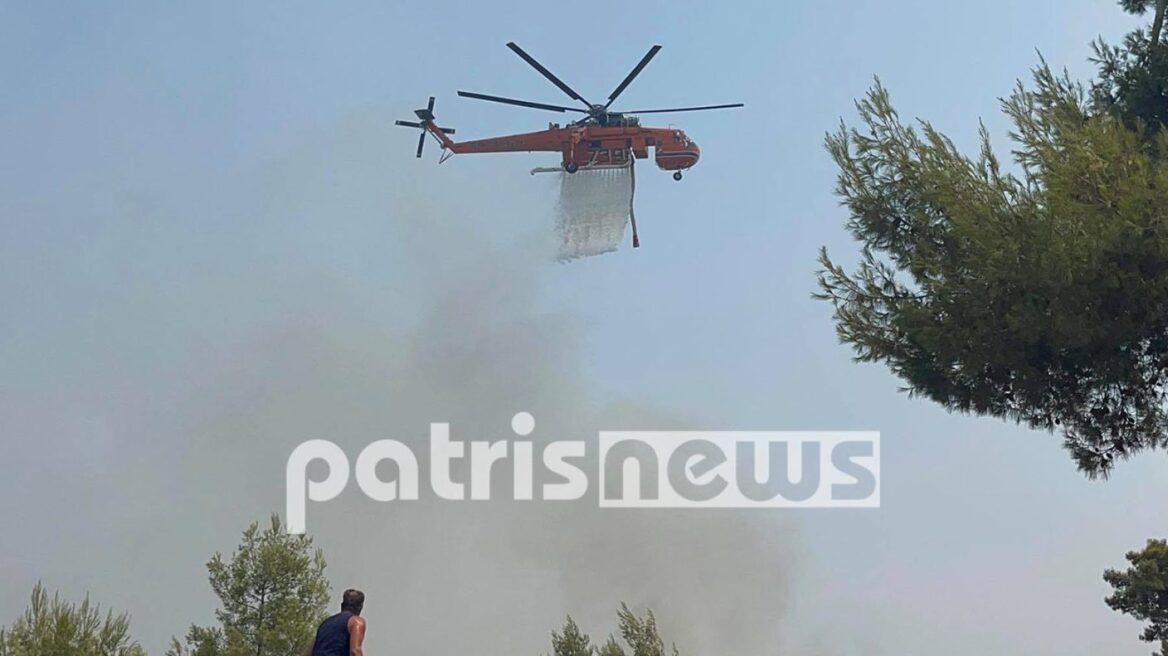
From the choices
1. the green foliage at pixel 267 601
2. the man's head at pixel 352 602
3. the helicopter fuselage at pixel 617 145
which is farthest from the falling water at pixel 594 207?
the man's head at pixel 352 602


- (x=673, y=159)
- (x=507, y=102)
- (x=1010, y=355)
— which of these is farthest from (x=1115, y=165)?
(x=673, y=159)

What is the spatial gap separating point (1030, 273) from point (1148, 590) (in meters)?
7.67

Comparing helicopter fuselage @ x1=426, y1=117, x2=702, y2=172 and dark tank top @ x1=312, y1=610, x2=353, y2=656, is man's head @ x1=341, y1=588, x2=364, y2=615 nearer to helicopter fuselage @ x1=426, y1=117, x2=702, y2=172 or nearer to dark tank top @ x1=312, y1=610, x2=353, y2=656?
dark tank top @ x1=312, y1=610, x2=353, y2=656

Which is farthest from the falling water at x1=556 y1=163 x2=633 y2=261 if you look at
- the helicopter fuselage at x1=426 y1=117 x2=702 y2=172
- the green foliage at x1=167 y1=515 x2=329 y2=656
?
the green foliage at x1=167 y1=515 x2=329 y2=656

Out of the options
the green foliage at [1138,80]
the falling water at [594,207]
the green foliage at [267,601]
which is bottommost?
the green foliage at [267,601]

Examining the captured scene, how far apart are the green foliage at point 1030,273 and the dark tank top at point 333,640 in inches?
294

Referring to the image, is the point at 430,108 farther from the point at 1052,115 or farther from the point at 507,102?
the point at 1052,115

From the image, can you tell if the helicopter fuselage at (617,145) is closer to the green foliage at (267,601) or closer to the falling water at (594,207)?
the falling water at (594,207)

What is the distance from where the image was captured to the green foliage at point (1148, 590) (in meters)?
18.4

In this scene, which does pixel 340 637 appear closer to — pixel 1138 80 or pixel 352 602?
pixel 352 602

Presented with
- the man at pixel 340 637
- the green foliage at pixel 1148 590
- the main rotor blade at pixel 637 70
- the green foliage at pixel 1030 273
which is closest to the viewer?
the man at pixel 340 637

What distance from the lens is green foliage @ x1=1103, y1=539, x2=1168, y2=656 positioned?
1842cm

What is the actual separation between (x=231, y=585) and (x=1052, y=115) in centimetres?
2072

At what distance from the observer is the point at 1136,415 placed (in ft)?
46.4
